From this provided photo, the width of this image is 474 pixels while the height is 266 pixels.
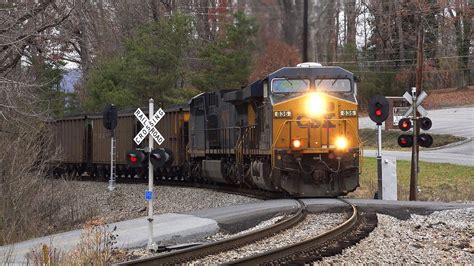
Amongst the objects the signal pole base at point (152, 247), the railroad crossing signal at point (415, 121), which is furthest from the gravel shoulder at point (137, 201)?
the signal pole base at point (152, 247)

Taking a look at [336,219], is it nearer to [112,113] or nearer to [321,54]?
[321,54]

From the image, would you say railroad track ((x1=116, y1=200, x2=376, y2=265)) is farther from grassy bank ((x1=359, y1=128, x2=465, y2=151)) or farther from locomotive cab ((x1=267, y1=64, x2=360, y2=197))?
grassy bank ((x1=359, y1=128, x2=465, y2=151))

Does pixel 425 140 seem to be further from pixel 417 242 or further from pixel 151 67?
pixel 151 67

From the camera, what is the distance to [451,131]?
48625 millimetres

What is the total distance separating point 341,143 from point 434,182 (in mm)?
13128

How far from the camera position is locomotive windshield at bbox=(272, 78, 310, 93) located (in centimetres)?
1845

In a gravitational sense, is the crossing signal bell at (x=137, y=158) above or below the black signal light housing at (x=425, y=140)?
below

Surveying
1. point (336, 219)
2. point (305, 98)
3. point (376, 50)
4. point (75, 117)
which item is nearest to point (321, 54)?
point (305, 98)

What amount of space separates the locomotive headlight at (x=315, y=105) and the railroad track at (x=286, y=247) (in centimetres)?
510

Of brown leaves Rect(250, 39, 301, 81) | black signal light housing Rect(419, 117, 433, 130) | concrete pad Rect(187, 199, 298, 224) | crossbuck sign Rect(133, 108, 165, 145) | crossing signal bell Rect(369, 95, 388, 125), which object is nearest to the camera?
crossbuck sign Rect(133, 108, 165, 145)

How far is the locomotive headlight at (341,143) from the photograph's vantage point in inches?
712

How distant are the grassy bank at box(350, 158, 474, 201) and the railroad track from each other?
12.8 m

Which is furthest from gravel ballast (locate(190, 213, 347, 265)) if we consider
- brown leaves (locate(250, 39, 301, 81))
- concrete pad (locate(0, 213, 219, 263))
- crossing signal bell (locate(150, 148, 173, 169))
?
brown leaves (locate(250, 39, 301, 81))

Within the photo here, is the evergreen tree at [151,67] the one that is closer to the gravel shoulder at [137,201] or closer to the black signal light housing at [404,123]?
the gravel shoulder at [137,201]
